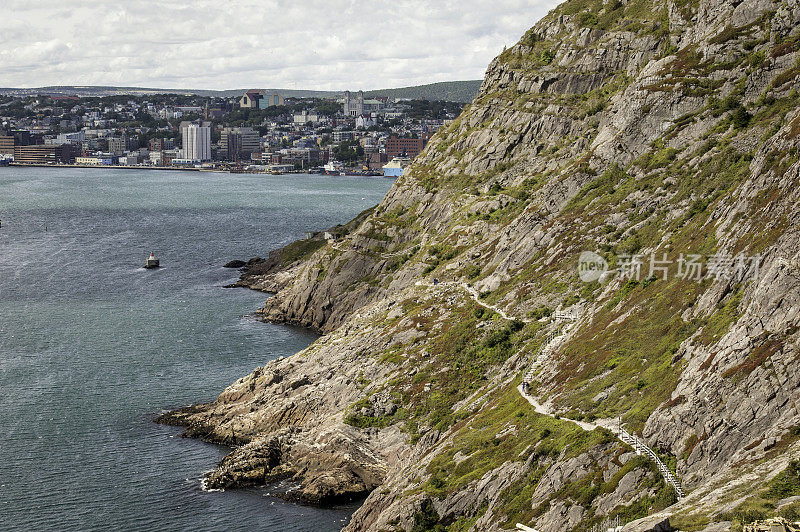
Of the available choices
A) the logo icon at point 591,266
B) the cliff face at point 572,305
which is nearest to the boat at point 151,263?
the cliff face at point 572,305

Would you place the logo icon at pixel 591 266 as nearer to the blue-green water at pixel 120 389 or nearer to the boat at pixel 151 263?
the blue-green water at pixel 120 389

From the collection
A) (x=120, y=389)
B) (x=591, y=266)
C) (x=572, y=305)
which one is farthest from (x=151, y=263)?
(x=572, y=305)

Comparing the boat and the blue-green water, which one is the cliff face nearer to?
the blue-green water

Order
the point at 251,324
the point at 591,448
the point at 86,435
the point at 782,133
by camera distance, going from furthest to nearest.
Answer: the point at 251,324, the point at 86,435, the point at 782,133, the point at 591,448

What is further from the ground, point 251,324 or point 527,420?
point 527,420

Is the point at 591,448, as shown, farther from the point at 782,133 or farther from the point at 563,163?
the point at 563,163

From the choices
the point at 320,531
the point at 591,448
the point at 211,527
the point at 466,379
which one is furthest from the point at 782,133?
the point at 211,527

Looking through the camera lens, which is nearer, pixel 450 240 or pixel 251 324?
pixel 450 240
